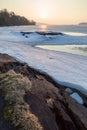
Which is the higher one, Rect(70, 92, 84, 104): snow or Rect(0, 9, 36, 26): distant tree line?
Rect(70, 92, 84, 104): snow

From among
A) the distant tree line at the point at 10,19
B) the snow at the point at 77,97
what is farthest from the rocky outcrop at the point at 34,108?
the distant tree line at the point at 10,19

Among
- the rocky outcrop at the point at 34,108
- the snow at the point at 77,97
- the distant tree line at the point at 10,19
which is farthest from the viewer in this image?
the distant tree line at the point at 10,19

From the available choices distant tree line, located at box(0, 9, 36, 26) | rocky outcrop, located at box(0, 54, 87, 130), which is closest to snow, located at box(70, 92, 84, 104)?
rocky outcrop, located at box(0, 54, 87, 130)

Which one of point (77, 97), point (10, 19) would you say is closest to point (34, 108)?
point (77, 97)

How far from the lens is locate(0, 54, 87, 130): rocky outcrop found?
4578 millimetres

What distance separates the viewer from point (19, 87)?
18.2 ft

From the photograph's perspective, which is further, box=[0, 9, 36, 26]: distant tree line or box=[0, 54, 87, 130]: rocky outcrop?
box=[0, 9, 36, 26]: distant tree line

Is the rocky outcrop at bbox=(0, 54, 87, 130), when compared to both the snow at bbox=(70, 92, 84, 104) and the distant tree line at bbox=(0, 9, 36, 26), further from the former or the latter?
the distant tree line at bbox=(0, 9, 36, 26)

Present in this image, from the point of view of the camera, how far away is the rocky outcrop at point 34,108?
4578 mm

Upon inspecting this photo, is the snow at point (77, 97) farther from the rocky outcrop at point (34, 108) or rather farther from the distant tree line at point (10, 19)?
the distant tree line at point (10, 19)

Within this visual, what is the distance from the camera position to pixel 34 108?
16.6 ft

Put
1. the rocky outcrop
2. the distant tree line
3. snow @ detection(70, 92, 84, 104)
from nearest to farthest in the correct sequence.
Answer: the rocky outcrop, snow @ detection(70, 92, 84, 104), the distant tree line

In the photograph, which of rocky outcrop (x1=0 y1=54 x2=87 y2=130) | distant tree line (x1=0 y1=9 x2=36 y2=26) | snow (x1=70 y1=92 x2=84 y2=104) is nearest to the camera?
rocky outcrop (x1=0 y1=54 x2=87 y2=130)

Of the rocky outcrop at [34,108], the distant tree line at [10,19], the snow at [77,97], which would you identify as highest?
the rocky outcrop at [34,108]
